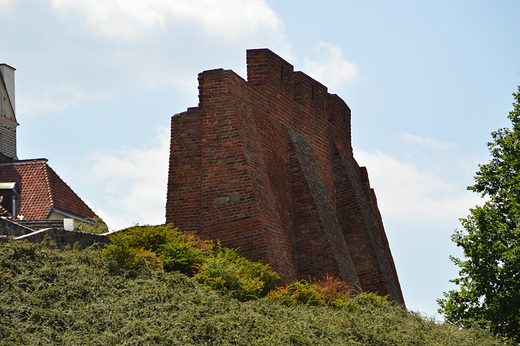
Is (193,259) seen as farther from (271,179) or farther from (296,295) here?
(271,179)

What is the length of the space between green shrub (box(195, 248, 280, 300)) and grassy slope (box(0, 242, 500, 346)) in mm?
405

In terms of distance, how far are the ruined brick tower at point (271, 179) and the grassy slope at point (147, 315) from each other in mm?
2869

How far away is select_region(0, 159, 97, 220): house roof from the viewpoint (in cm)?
2717

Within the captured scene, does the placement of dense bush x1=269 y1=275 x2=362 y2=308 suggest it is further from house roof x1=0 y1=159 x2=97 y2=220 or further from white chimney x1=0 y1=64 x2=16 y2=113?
white chimney x1=0 y1=64 x2=16 y2=113

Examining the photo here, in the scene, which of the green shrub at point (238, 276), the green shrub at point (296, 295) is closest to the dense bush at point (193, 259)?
the green shrub at point (238, 276)

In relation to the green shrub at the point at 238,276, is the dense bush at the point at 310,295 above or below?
below

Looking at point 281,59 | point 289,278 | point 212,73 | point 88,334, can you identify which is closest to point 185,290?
point 88,334

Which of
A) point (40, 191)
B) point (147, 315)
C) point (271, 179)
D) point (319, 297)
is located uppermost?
point (40, 191)

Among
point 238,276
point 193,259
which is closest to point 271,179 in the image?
point 193,259

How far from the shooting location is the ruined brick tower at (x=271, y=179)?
48.0 ft

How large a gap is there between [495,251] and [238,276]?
24.0 ft

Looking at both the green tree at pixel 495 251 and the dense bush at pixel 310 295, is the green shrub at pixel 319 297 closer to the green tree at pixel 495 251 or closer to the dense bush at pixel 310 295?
the dense bush at pixel 310 295

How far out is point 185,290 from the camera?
11516 mm

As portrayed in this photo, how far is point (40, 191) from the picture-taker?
28.0m
